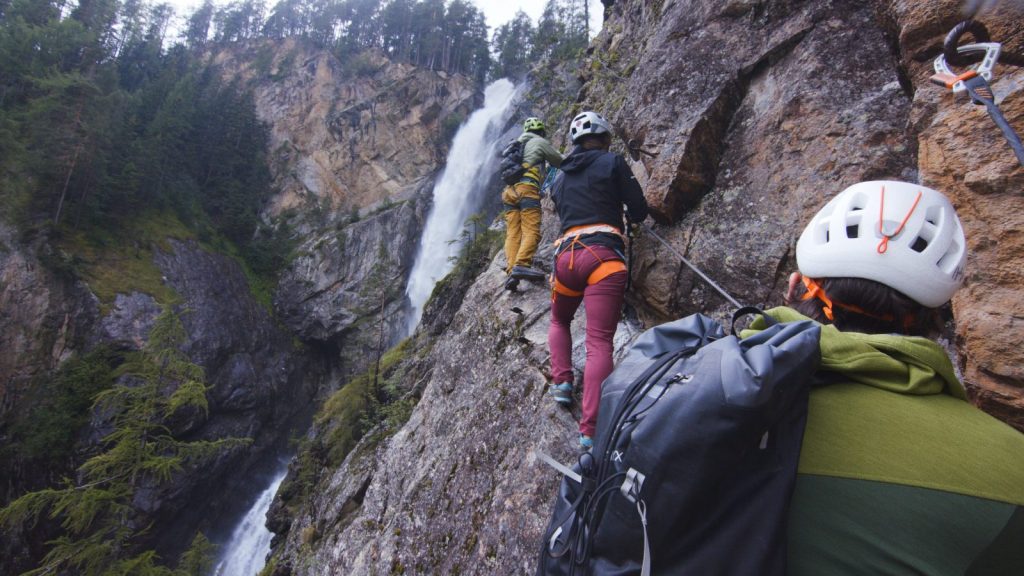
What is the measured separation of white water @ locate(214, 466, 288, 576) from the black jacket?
62.8 feet

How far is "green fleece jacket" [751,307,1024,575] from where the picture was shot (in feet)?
3.37

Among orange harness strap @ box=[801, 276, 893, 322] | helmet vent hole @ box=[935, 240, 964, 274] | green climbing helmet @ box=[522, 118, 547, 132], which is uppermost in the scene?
green climbing helmet @ box=[522, 118, 547, 132]

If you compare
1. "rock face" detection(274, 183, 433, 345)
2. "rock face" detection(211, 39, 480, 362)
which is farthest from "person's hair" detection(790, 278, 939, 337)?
"rock face" detection(274, 183, 433, 345)

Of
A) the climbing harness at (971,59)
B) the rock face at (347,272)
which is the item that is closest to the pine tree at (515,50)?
the rock face at (347,272)

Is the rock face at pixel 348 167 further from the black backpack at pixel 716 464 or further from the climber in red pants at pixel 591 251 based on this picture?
the black backpack at pixel 716 464

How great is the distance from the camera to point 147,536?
1906cm

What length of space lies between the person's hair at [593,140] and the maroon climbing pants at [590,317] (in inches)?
48.2

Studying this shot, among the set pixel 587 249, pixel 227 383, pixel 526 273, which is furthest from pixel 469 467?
pixel 227 383

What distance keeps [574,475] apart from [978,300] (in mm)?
2745

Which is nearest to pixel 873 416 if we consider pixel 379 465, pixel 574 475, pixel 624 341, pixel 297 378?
pixel 574 475

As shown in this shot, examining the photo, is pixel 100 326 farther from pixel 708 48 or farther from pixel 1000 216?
pixel 1000 216

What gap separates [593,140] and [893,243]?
3.14 metres

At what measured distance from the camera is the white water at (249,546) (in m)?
18.6

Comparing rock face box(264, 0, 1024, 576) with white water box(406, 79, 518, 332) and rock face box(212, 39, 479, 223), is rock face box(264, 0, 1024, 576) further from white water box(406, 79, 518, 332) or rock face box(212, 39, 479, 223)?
rock face box(212, 39, 479, 223)
